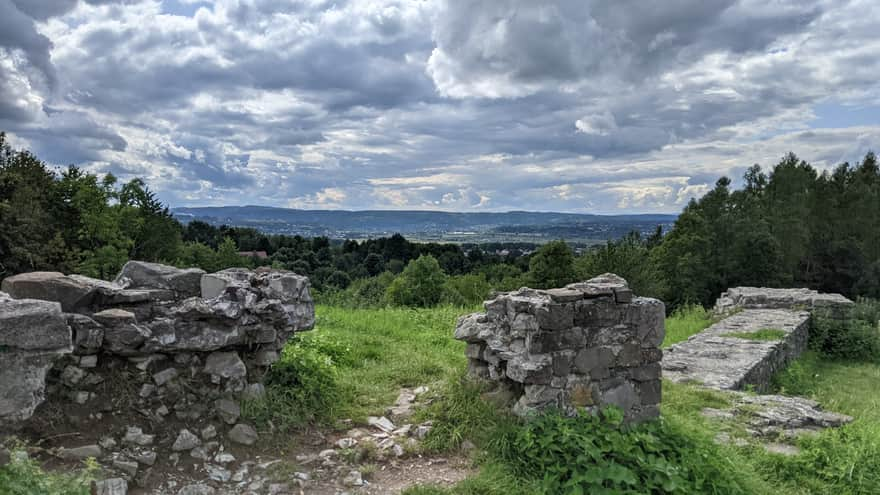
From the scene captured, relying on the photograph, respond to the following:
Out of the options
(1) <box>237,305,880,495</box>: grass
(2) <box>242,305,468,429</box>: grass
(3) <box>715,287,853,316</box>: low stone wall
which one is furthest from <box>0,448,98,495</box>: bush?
(3) <box>715,287,853,316</box>: low stone wall

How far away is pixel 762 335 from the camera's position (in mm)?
11695

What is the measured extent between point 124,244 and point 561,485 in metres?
33.0

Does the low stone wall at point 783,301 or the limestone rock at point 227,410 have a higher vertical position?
the limestone rock at point 227,410

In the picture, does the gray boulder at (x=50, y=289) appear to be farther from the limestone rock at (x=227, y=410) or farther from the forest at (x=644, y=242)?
the forest at (x=644, y=242)

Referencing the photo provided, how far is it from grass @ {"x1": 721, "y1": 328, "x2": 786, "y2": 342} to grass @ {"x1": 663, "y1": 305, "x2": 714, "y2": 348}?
1194mm

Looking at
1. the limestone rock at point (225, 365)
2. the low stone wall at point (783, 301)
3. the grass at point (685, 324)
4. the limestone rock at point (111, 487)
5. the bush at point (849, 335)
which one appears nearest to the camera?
the limestone rock at point (111, 487)

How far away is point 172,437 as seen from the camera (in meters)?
4.86

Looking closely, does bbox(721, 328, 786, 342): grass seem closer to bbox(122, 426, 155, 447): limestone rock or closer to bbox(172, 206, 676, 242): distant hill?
bbox(122, 426, 155, 447): limestone rock

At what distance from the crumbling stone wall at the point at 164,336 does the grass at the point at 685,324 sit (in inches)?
361

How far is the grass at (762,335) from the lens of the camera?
1145 cm

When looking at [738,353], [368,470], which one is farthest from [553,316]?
[738,353]

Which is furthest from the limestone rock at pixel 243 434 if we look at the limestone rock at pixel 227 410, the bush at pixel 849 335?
the bush at pixel 849 335

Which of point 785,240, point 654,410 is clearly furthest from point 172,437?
point 785,240

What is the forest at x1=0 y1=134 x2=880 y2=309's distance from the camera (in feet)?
85.5
